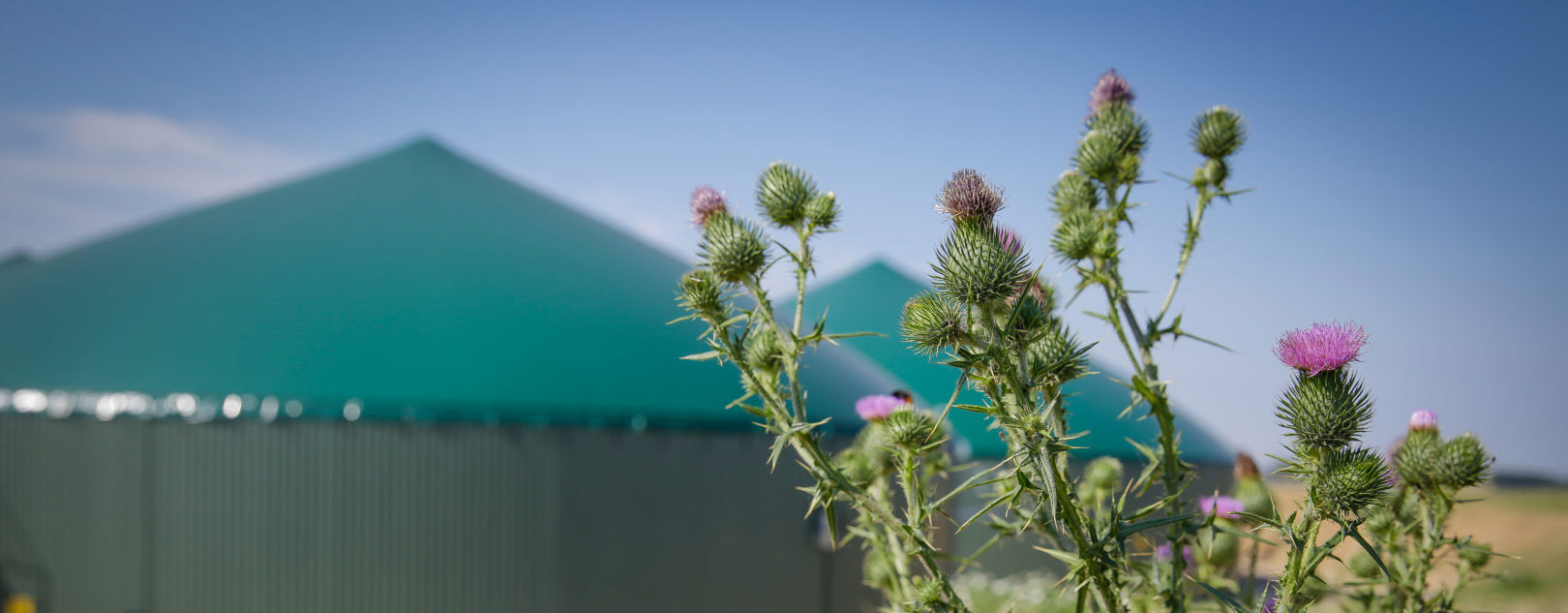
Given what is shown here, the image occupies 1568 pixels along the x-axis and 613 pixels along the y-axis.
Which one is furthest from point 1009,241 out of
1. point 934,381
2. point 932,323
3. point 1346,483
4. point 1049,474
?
point 934,381

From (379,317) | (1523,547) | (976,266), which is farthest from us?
(1523,547)

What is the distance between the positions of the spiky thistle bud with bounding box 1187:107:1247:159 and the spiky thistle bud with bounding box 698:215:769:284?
142cm

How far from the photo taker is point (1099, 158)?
2.48 meters

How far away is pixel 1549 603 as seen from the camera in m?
19.1

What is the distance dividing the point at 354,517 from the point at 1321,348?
8605mm

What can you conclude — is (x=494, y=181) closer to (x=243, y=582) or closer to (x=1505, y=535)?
(x=243, y=582)

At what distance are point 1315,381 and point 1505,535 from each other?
32797 mm

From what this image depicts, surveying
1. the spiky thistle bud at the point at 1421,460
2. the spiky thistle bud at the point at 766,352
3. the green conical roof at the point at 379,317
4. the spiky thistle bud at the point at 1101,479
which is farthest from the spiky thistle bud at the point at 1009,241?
the green conical roof at the point at 379,317

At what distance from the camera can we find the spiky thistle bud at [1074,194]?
8.43 ft

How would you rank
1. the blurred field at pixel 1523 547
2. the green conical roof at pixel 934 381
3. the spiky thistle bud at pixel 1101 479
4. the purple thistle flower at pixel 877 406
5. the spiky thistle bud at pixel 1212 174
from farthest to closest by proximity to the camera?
1. the blurred field at pixel 1523 547
2. the green conical roof at pixel 934 381
3. the spiky thistle bud at pixel 1212 174
4. the spiky thistle bud at pixel 1101 479
5. the purple thistle flower at pixel 877 406

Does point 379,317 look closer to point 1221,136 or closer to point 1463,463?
point 1221,136

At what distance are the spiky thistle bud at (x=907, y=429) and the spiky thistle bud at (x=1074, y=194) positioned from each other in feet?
2.43

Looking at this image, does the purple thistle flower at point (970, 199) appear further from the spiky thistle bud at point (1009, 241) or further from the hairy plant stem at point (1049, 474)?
the hairy plant stem at point (1049, 474)

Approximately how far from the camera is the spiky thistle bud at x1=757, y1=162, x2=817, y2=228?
2.53 metres
